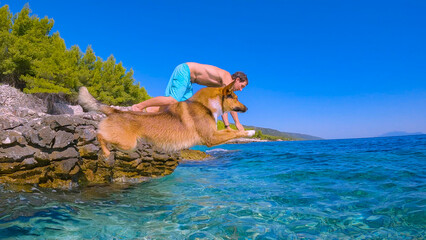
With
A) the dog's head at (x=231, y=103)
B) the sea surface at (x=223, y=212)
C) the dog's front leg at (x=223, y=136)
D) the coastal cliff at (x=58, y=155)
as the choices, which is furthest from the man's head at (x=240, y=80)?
the coastal cliff at (x=58, y=155)

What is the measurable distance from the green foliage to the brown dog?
4385 centimetres

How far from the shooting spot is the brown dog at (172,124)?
425 centimetres

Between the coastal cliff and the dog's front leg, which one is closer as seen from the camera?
the dog's front leg

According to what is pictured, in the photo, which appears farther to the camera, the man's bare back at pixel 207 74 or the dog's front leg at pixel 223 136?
the man's bare back at pixel 207 74

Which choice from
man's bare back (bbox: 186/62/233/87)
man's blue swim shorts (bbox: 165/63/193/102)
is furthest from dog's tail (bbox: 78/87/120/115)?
man's bare back (bbox: 186/62/233/87)

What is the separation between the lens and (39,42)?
47750 mm

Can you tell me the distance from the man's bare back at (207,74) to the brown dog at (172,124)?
25.5 inches

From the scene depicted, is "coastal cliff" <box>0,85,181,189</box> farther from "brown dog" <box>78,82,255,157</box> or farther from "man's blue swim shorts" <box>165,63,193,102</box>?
"brown dog" <box>78,82,255,157</box>

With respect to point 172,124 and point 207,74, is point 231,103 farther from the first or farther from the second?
point 172,124

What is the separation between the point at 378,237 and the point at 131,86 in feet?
206

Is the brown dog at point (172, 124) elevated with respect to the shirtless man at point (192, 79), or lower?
lower

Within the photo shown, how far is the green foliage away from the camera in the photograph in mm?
40281

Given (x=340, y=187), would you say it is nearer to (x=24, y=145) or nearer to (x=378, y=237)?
(x=378, y=237)

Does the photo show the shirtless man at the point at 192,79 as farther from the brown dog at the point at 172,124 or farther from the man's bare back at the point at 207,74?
the brown dog at the point at 172,124
